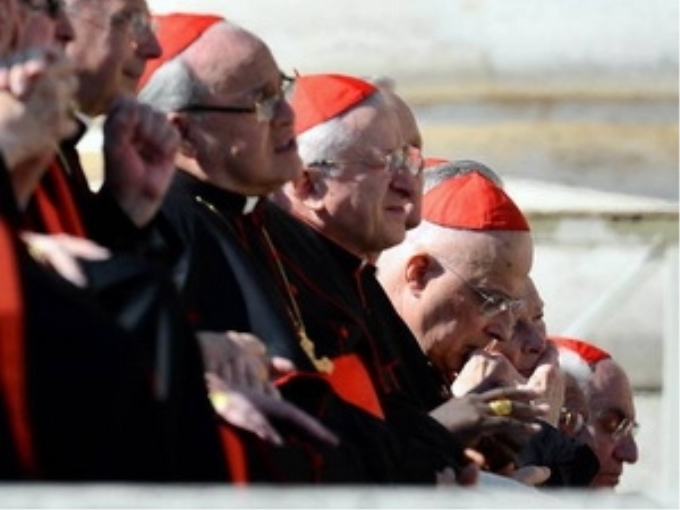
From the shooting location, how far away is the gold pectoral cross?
28.1ft

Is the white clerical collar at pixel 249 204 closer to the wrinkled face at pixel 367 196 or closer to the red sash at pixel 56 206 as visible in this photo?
the wrinkled face at pixel 367 196

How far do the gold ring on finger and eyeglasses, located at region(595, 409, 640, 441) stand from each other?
82.5 inches

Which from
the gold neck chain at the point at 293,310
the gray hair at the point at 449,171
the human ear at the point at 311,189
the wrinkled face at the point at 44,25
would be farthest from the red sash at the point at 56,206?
the gray hair at the point at 449,171

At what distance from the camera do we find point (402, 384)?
9.52 metres

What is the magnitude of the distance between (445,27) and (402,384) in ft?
11.9

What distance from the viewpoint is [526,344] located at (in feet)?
34.7

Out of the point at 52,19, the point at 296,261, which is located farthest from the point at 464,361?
the point at 52,19

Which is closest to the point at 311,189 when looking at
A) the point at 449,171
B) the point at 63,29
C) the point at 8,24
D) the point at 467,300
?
the point at 467,300

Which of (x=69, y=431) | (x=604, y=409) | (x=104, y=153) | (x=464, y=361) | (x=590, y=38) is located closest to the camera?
(x=69, y=431)

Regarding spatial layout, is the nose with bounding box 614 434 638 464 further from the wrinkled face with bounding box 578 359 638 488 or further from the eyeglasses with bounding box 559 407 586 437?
the eyeglasses with bounding box 559 407 586 437

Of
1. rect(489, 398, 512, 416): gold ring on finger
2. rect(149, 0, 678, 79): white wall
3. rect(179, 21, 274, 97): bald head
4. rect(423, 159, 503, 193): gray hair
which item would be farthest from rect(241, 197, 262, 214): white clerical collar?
rect(149, 0, 678, 79): white wall

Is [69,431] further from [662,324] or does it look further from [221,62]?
[662,324]

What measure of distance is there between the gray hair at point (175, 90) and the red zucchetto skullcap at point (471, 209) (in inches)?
72.6

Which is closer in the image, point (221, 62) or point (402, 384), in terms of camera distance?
point (221, 62)
